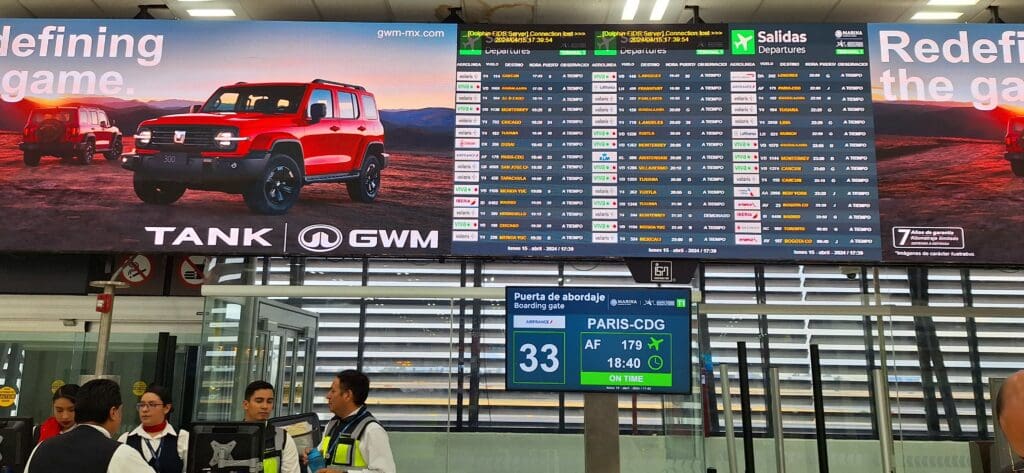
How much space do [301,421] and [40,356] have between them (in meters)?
3.42

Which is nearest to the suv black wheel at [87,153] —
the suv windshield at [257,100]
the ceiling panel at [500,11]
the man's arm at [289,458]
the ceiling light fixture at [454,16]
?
the suv windshield at [257,100]

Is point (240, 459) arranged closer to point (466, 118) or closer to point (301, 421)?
point (301, 421)

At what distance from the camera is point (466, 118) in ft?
20.6

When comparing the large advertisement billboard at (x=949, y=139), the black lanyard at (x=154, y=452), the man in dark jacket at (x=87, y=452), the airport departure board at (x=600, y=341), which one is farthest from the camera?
the large advertisement billboard at (x=949, y=139)

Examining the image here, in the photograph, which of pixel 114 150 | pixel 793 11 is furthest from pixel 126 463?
pixel 793 11

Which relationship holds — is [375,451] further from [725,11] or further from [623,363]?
[725,11]

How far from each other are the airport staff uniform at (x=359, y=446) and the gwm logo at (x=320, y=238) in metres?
1.72

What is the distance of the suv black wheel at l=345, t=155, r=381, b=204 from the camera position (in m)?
6.20

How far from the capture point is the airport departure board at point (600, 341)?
5.15 meters

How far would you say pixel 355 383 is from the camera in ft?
14.9

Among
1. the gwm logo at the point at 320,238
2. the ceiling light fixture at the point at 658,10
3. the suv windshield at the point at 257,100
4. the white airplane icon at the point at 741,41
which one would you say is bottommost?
the gwm logo at the point at 320,238

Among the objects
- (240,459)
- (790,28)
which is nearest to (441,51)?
(790,28)

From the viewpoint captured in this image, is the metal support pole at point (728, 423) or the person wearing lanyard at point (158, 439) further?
the metal support pole at point (728, 423)

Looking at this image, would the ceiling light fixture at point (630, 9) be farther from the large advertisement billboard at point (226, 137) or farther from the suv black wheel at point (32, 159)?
the suv black wheel at point (32, 159)
